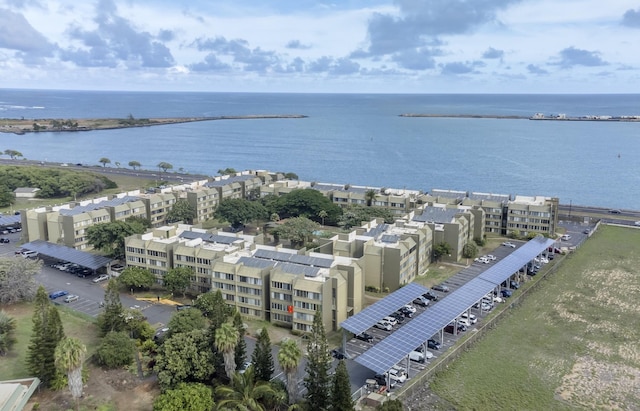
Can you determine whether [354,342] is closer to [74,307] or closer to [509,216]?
[74,307]

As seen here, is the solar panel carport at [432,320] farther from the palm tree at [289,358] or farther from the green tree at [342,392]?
the palm tree at [289,358]

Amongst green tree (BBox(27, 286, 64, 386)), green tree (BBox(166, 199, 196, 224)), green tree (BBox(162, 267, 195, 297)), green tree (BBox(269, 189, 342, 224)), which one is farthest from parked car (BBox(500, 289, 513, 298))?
green tree (BBox(166, 199, 196, 224))

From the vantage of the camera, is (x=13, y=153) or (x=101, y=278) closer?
(x=101, y=278)

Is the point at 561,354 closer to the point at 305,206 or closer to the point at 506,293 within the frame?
the point at 506,293

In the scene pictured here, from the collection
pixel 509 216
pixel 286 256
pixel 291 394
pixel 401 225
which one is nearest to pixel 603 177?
pixel 509 216

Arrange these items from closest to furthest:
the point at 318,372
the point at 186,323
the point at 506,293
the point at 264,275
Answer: the point at 318,372
the point at 186,323
the point at 264,275
the point at 506,293

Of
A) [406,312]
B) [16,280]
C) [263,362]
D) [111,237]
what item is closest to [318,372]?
[263,362]
